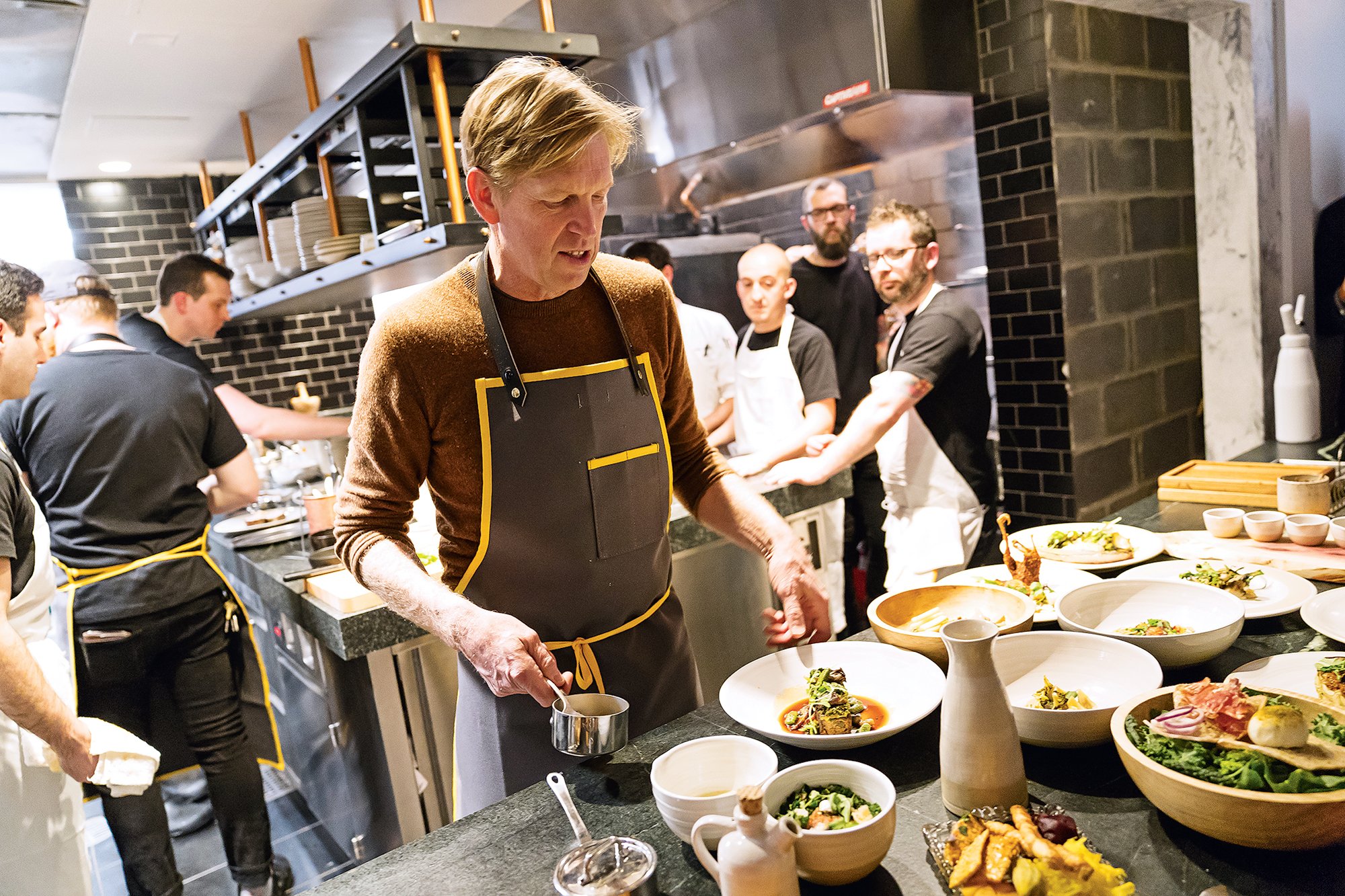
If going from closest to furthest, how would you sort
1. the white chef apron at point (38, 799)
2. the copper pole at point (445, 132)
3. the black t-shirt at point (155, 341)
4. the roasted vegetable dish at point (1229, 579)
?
the roasted vegetable dish at point (1229, 579) → the white chef apron at point (38, 799) → the copper pole at point (445, 132) → the black t-shirt at point (155, 341)

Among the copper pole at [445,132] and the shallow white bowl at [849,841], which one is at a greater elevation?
the copper pole at [445,132]

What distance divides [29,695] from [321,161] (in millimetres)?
2265

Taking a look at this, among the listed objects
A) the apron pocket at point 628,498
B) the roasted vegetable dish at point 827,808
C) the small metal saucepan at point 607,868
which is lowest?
the small metal saucepan at point 607,868

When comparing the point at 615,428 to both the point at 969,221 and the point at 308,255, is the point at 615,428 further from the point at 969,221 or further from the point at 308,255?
the point at 969,221

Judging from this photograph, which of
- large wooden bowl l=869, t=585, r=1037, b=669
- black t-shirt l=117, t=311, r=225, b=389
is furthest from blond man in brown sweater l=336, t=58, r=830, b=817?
black t-shirt l=117, t=311, r=225, b=389

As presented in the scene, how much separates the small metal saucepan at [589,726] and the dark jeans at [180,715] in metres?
2.12

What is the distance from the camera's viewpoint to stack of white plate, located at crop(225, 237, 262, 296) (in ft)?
15.7

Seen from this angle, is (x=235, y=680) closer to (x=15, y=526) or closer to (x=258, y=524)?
(x=258, y=524)

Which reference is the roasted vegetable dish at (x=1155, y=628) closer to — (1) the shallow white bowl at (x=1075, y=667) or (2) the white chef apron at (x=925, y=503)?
(1) the shallow white bowl at (x=1075, y=667)

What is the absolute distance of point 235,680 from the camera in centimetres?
304

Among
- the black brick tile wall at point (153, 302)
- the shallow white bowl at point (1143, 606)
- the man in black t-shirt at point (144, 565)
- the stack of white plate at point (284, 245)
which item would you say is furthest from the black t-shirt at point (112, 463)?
the black brick tile wall at point (153, 302)

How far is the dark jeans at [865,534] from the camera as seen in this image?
405 centimetres

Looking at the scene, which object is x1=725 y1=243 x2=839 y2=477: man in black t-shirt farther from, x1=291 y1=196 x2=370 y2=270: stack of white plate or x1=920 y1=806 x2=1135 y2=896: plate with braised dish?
x1=920 y1=806 x2=1135 y2=896: plate with braised dish

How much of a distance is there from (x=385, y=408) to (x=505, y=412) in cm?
20
